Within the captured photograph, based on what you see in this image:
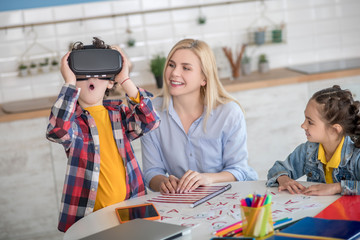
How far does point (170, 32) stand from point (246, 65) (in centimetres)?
65

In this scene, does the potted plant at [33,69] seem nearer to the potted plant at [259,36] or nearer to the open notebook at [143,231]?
the potted plant at [259,36]

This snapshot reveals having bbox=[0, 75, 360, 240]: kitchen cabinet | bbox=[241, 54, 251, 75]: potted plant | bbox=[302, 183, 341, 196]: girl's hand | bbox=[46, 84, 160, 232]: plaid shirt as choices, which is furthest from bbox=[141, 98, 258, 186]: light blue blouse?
bbox=[241, 54, 251, 75]: potted plant

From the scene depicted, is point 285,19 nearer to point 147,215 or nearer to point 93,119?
point 93,119

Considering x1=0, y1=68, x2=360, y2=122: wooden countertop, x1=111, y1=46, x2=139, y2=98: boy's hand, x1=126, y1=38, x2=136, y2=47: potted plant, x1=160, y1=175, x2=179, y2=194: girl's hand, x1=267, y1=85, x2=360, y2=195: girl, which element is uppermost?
x1=126, y1=38, x2=136, y2=47: potted plant

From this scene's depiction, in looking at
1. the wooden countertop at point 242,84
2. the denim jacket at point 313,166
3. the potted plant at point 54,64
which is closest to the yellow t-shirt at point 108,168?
the denim jacket at point 313,166

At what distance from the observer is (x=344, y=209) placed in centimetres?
152

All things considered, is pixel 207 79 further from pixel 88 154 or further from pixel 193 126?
pixel 88 154

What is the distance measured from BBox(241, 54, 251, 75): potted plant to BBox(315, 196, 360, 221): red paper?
2344 millimetres

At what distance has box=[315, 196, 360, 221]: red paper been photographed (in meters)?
1.46

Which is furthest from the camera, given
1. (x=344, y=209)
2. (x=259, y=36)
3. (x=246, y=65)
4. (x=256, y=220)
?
(x=259, y=36)

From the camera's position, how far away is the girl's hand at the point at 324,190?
1.66m

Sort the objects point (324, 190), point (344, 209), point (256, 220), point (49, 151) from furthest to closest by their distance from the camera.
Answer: point (49, 151)
point (324, 190)
point (344, 209)
point (256, 220)

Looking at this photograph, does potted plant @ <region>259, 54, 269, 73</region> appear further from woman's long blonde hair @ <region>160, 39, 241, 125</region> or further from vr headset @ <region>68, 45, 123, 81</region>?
vr headset @ <region>68, 45, 123, 81</region>

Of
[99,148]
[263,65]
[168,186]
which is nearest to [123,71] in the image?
[99,148]
